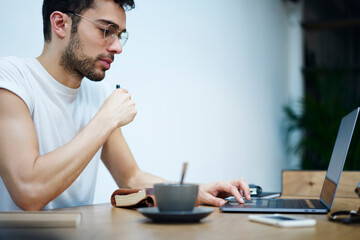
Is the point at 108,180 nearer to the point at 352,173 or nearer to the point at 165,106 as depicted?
the point at 165,106

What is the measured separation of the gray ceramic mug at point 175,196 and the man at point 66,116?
0.37 metres

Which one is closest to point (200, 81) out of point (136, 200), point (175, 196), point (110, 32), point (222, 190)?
point (110, 32)

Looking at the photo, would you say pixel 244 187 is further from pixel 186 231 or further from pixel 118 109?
pixel 186 231

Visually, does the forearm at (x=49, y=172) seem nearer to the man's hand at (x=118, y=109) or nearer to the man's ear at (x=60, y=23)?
the man's hand at (x=118, y=109)

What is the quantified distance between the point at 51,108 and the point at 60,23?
0.33 meters

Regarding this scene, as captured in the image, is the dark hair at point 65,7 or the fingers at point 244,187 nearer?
the fingers at point 244,187

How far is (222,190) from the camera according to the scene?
1390 millimetres

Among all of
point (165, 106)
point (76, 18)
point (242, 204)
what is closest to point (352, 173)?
point (242, 204)

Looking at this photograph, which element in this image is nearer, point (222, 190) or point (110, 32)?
point (222, 190)

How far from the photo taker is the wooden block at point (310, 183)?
6.49 ft

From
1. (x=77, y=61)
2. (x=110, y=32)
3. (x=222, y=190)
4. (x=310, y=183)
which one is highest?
(x=110, y=32)

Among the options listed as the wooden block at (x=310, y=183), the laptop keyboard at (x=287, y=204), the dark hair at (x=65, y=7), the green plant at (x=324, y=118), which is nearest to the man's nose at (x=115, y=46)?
the dark hair at (x=65, y=7)

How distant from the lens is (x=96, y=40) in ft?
5.21

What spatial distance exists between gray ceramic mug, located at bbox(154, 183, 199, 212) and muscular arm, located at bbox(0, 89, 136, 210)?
424 millimetres
